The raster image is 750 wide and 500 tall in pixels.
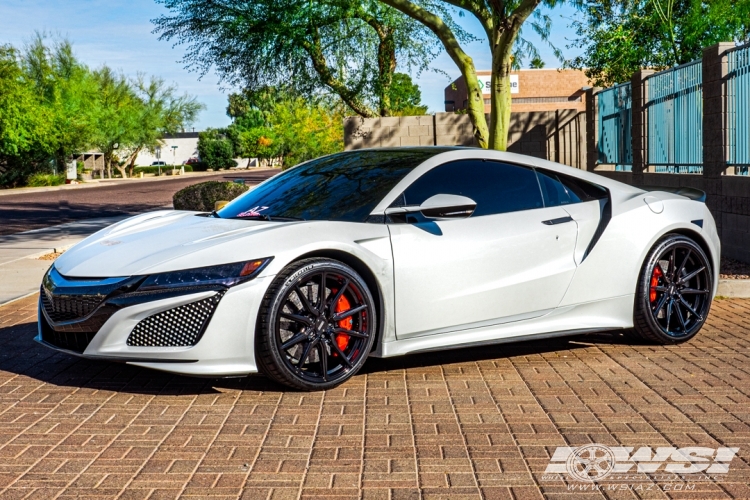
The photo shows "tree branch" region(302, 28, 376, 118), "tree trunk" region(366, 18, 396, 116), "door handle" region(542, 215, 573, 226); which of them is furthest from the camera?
"tree trunk" region(366, 18, 396, 116)

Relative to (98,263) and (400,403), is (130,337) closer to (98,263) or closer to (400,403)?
(98,263)

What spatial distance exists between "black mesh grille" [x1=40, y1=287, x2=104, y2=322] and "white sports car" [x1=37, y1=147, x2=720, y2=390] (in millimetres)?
12

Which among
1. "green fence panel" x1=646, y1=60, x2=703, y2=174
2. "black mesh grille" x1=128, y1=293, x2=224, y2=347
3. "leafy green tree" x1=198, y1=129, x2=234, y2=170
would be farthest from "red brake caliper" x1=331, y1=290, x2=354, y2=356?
"leafy green tree" x1=198, y1=129, x2=234, y2=170

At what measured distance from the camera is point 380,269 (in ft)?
18.6

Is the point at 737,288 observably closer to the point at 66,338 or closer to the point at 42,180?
the point at 66,338

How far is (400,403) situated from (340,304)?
0.72m

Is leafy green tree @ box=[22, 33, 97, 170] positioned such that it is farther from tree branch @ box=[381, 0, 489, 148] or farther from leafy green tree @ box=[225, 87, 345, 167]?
tree branch @ box=[381, 0, 489, 148]

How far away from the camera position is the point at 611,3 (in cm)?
2025

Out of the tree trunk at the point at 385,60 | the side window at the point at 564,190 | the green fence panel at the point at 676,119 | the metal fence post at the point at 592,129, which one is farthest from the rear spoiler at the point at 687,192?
the tree trunk at the point at 385,60

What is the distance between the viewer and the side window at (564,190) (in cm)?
656

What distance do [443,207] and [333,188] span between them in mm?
855

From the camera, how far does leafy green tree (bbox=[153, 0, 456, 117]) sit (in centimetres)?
2009

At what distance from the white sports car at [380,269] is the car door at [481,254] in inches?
0.4

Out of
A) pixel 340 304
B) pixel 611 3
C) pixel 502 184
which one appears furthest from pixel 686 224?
pixel 611 3
